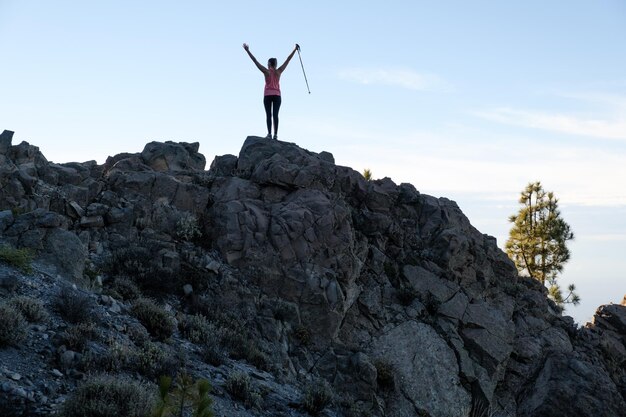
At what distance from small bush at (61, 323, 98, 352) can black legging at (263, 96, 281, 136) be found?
1234cm

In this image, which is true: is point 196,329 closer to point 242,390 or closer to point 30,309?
point 242,390

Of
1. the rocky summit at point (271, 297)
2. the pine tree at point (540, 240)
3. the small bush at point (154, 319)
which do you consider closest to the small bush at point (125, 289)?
the rocky summit at point (271, 297)

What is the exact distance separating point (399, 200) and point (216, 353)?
13.6 metres

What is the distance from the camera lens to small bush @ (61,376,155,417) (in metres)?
8.27

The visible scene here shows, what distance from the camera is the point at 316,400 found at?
12336 mm

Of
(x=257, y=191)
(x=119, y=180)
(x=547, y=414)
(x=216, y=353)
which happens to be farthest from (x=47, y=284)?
(x=547, y=414)

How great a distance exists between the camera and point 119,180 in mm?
19109

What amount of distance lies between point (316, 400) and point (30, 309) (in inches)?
238

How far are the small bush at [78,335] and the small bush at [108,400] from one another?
149 cm

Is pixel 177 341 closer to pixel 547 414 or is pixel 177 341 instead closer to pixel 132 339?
pixel 132 339

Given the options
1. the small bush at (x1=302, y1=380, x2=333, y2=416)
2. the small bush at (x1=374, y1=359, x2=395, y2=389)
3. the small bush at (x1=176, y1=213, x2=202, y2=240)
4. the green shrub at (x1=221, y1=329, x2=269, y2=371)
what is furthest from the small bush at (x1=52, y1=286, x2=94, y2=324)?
the small bush at (x1=374, y1=359, x2=395, y2=389)

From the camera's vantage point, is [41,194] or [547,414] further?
[41,194]

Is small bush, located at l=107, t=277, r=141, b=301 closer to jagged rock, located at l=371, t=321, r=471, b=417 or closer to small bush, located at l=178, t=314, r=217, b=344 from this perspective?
small bush, located at l=178, t=314, r=217, b=344

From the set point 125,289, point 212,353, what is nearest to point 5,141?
point 125,289
